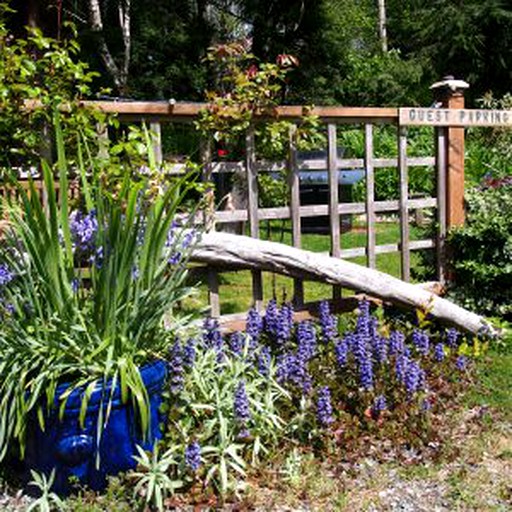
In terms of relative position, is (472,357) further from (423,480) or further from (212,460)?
(212,460)

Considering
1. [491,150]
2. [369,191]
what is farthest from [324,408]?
[491,150]

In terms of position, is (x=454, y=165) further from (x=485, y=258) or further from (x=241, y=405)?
(x=241, y=405)

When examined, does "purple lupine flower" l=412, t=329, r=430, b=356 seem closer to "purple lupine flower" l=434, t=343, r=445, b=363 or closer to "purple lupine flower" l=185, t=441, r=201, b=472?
"purple lupine flower" l=434, t=343, r=445, b=363

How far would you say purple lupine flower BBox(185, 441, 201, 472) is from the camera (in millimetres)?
2621

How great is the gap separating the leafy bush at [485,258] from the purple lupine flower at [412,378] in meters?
1.73

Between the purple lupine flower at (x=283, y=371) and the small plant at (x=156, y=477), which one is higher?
the purple lupine flower at (x=283, y=371)

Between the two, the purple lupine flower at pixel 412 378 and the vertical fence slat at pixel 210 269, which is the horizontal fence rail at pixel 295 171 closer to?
the vertical fence slat at pixel 210 269

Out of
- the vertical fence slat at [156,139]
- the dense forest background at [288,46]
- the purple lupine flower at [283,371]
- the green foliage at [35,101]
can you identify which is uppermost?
the dense forest background at [288,46]

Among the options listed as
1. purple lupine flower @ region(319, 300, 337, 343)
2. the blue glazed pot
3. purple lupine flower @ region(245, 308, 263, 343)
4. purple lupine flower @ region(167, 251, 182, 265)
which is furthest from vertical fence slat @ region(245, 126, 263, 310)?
the blue glazed pot

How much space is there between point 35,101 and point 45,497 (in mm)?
1943

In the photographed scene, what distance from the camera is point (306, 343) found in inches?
127

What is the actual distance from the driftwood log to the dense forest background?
19.9ft

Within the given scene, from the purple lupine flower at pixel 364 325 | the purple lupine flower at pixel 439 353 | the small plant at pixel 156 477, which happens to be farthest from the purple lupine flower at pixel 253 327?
the purple lupine flower at pixel 439 353

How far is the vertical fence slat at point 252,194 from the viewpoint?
4156 millimetres
